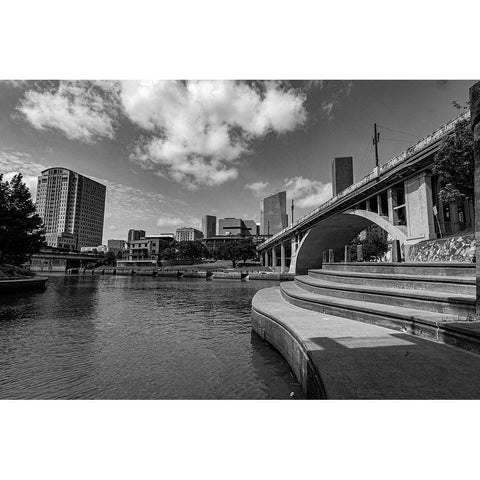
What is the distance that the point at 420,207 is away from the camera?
67.1 ft

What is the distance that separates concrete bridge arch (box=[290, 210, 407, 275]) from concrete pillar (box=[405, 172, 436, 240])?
5.30 feet

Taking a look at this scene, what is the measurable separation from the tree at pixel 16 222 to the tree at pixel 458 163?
138 ft

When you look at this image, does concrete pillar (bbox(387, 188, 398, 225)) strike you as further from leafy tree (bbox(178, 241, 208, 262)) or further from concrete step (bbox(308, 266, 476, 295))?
leafy tree (bbox(178, 241, 208, 262))

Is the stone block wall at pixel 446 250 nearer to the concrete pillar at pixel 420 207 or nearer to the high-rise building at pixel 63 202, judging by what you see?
the concrete pillar at pixel 420 207

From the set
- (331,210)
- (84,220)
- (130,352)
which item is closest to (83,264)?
(84,220)

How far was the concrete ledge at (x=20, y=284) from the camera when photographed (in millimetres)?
28703

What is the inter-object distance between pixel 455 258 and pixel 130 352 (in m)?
17.1

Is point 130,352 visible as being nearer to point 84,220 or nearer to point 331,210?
point 331,210

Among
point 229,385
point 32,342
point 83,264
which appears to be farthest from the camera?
point 83,264

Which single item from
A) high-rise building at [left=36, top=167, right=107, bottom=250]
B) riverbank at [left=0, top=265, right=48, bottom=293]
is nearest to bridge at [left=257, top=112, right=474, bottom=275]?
riverbank at [left=0, top=265, right=48, bottom=293]

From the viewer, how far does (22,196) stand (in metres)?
35.9

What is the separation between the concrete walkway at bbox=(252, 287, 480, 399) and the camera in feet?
11.6

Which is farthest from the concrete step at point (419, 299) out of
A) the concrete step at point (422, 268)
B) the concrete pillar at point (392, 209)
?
the concrete pillar at point (392, 209)

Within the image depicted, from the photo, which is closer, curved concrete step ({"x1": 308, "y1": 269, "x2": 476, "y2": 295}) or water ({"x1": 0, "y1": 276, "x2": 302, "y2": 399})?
water ({"x1": 0, "y1": 276, "x2": 302, "y2": 399})
